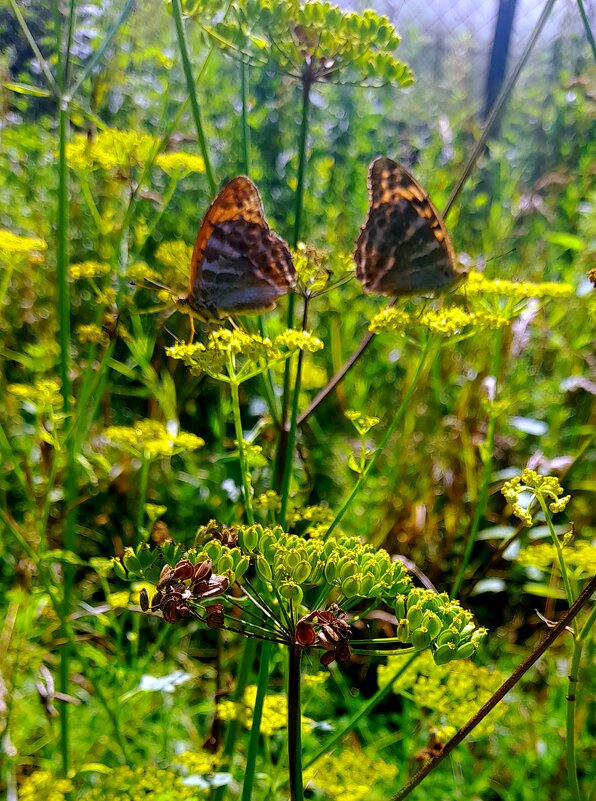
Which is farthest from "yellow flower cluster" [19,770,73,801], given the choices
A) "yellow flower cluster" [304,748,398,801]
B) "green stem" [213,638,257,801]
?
"yellow flower cluster" [304,748,398,801]

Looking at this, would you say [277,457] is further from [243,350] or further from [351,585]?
[351,585]

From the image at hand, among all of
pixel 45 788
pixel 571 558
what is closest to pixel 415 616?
pixel 571 558

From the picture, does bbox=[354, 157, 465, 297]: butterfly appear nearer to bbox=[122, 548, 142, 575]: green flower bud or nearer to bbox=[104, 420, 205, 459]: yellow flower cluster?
bbox=[104, 420, 205, 459]: yellow flower cluster

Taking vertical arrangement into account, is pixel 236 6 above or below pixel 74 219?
above

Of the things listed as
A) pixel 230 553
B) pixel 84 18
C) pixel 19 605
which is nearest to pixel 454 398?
pixel 19 605

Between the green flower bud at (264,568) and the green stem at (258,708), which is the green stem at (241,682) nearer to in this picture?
the green stem at (258,708)

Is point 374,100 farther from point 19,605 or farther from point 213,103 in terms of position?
point 19,605

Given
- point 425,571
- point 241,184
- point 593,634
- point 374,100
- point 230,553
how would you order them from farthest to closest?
point 374,100, point 425,571, point 593,634, point 241,184, point 230,553
